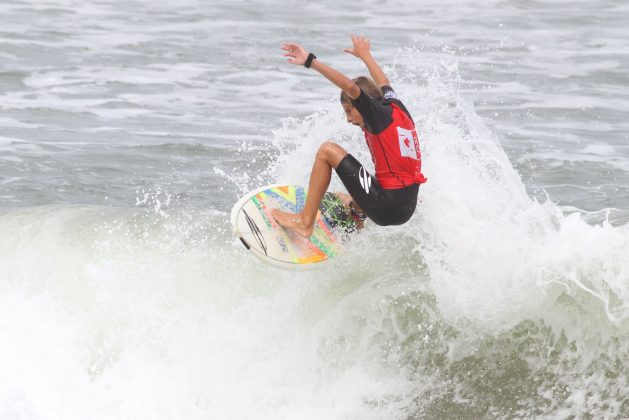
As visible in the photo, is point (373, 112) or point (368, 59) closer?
point (373, 112)

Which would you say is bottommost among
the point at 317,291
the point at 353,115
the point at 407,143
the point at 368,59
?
the point at 317,291

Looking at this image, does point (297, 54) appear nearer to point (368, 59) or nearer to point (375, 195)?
point (368, 59)

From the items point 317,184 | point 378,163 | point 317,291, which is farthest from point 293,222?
point 378,163

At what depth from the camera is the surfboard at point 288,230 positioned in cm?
696

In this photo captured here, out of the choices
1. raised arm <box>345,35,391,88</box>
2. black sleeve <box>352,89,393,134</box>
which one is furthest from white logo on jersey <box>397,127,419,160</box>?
raised arm <box>345,35,391,88</box>

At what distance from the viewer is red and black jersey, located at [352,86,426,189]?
6.49 meters

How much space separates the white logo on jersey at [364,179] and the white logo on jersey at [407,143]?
28cm

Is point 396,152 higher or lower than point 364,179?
higher

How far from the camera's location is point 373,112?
646 centimetres

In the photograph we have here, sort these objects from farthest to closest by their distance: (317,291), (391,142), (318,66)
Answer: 1. (317,291)
2. (391,142)
3. (318,66)

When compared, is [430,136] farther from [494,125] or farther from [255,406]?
[494,125]

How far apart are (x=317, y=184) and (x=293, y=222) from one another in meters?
0.45

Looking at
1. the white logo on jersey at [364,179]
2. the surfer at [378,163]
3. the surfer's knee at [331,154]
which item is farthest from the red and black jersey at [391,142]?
the surfer's knee at [331,154]

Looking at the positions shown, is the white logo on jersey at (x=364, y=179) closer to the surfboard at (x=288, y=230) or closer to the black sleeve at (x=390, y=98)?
the black sleeve at (x=390, y=98)
